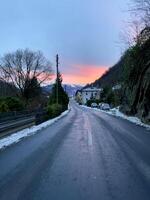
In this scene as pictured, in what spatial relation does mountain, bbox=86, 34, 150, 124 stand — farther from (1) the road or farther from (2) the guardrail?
(1) the road

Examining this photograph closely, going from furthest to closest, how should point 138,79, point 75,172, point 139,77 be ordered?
1. point 138,79
2. point 139,77
3. point 75,172

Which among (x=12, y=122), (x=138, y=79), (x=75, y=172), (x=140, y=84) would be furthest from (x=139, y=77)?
(x=75, y=172)

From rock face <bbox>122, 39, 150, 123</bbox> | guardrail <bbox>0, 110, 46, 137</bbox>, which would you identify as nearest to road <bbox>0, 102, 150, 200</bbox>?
guardrail <bbox>0, 110, 46, 137</bbox>

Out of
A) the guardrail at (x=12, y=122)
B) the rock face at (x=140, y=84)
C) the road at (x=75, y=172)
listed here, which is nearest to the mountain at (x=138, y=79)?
the rock face at (x=140, y=84)

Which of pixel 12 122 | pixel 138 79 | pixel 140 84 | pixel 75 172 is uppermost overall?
pixel 138 79

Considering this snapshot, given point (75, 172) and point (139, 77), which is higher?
point (139, 77)

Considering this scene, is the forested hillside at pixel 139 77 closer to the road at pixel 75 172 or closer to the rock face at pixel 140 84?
the rock face at pixel 140 84

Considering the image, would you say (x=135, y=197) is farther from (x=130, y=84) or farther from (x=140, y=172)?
(x=130, y=84)

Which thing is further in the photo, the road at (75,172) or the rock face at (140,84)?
the rock face at (140,84)

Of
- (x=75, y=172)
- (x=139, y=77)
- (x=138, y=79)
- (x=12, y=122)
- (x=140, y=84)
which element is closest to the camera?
(x=75, y=172)

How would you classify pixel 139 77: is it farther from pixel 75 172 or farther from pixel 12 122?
pixel 75 172

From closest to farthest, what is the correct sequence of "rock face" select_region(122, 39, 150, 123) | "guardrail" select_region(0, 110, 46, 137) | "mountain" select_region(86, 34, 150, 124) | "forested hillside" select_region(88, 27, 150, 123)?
"guardrail" select_region(0, 110, 46, 137)
"forested hillside" select_region(88, 27, 150, 123)
"rock face" select_region(122, 39, 150, 123)
"mountain" select_region(86, 34, 150, 124)

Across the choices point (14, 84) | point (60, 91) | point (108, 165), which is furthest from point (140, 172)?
point (14, 84)

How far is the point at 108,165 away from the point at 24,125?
52.0 ft
